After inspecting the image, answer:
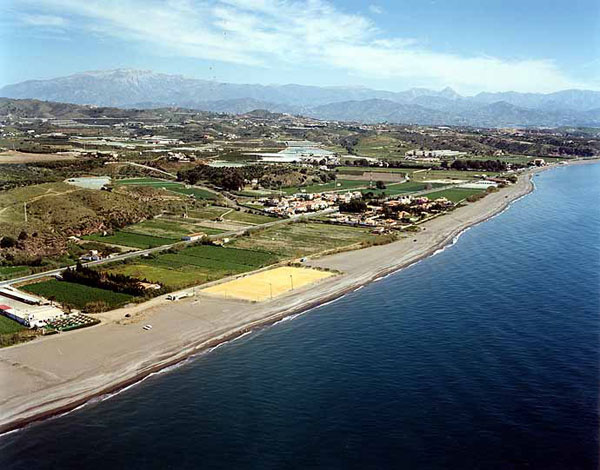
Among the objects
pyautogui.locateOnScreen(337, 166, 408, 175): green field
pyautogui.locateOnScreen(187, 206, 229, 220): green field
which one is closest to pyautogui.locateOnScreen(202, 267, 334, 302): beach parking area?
pyautogui.locateOnScreen(187, 206, 229, 220): green field

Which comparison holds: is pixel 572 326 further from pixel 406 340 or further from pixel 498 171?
pixel 498 171

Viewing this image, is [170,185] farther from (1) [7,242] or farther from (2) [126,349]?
(2) [126,349]

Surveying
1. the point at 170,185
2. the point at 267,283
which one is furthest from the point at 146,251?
the point at 170,185

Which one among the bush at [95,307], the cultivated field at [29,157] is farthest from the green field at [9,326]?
the cultivated field at [29,157]

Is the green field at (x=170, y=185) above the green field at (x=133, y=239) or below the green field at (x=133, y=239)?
above

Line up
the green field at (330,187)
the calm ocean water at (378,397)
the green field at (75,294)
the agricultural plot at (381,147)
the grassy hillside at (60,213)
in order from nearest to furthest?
the calm ocean water at (378,397), the green field at (75,294), the grassy hillside at (60,213), the green field at (330,187), the agricultural plot at (381,147)

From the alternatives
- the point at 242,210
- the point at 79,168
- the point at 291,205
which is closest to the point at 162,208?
the point at 242,210

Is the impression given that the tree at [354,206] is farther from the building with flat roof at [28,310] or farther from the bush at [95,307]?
the building with flat roof at [28,310]
